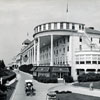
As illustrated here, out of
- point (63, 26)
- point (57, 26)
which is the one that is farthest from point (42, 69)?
point (63, 26)

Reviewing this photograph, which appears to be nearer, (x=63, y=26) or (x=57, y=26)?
(x=63, y=26)

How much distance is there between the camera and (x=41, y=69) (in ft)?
229

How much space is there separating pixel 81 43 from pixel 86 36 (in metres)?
2.60

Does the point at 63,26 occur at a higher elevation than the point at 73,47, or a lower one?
higher

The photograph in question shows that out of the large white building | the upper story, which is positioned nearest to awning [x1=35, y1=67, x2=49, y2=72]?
the large white building

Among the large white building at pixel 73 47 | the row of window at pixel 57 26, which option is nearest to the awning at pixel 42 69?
the large white building at pixel 73 47

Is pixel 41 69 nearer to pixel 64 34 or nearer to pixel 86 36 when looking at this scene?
pixel 64 34

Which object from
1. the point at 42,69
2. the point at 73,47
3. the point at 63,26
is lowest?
the point at 42,69

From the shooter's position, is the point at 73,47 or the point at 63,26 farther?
the point at 73,47

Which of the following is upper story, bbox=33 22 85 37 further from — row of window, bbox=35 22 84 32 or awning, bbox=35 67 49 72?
awning, bbox=35 67 49 72

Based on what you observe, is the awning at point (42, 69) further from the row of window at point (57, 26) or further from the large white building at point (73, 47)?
the row of window at point (57, 26)

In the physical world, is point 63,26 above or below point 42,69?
above

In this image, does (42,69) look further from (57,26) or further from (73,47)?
(57,26)

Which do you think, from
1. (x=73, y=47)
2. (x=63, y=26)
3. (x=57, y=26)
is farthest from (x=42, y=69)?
(x=63, y=26)
